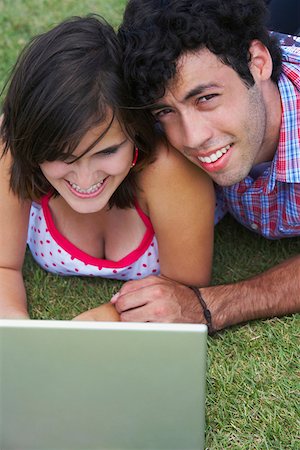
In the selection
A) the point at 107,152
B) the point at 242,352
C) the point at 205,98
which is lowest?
the point at 242,352

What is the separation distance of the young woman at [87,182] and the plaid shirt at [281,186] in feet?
0.72

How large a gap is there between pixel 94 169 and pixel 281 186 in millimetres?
613

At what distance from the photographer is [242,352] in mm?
2225

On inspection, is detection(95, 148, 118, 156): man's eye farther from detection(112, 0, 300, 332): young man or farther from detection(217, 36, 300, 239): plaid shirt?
detection(217, 36, 300, 239): plaid shirt

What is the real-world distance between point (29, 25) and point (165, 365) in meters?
2.71

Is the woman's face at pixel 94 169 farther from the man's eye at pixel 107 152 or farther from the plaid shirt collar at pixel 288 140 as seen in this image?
the plaid shirt collar at pixel 288 140

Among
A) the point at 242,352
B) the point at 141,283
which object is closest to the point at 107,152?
the point at 141,283

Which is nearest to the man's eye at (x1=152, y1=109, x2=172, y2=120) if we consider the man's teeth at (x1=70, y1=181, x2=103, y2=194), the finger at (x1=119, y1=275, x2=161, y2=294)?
the man's teeth at (x1=70, y1=181, x2=103, y2=194)

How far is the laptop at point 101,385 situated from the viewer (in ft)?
5.00

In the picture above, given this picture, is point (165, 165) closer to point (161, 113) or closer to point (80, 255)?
point (161, 113)

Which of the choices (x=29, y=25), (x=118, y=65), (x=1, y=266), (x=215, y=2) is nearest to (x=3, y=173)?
(x=1, y=266)

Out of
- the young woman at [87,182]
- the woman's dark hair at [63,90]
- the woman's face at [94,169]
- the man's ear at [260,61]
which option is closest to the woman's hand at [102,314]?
the young woman at [87,182]

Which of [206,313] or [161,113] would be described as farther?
[206,313]

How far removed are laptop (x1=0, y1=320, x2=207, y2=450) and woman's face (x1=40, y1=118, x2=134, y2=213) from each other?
0.55 m
